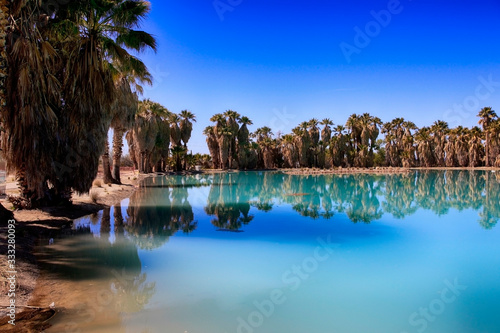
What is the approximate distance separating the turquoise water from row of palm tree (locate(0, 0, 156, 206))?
2.13m

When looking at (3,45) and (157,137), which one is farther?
(157,137)

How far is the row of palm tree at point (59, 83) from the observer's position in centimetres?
862

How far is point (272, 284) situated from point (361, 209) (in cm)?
1010

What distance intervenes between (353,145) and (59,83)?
2400 inches

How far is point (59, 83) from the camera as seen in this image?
9.73 meters

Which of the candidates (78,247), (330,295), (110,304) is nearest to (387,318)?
(330,295)

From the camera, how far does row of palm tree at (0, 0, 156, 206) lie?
340 inches

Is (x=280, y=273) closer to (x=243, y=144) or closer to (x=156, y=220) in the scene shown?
(x=156, y=220)

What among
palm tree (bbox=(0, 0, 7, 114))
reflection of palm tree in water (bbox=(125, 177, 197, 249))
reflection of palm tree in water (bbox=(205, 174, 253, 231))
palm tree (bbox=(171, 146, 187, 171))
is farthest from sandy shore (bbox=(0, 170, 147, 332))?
palm tree (bbox=(171, 146, 187, 171))

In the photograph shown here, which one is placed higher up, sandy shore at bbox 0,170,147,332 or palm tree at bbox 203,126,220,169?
palm tree at bbox 203,126,220,169

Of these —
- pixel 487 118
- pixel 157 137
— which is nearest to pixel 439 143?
pixel 487 118

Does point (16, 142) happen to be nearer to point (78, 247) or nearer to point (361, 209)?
point (78, 247)

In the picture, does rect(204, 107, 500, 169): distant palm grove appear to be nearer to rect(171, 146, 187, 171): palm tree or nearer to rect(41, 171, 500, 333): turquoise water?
rect(171, 146, 187, 171): palm tree

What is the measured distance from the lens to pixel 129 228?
35.6 ft
